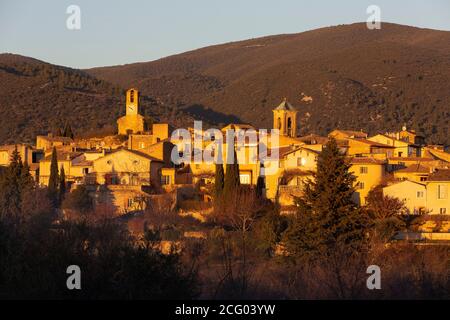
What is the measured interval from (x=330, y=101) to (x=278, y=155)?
51947 millimetres

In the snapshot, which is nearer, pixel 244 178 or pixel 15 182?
pixel 15 182

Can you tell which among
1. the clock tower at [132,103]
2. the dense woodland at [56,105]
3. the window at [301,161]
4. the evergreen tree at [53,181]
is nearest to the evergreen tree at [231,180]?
the window at [301,161]

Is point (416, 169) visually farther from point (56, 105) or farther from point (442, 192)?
point (56, 105)

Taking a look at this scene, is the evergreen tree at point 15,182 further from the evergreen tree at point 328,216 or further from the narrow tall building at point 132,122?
the narrow tall building at point 132,122

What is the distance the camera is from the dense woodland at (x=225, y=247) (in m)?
24.8

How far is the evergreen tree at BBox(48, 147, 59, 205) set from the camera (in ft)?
170

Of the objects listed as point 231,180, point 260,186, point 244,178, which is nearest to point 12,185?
point 231,180

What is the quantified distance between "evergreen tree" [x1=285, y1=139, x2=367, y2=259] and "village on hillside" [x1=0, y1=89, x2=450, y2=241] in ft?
10.1

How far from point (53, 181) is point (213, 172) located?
659 cm

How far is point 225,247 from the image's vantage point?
40719 millimetres

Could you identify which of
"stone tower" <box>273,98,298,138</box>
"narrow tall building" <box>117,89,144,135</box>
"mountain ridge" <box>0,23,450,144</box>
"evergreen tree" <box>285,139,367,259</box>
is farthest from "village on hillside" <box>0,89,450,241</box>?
"mountain ridge" <box>0,23,450,144</box>

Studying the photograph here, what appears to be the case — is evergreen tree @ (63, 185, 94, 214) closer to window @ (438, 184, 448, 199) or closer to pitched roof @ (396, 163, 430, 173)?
pitched roof @ (396, 163, 430, 173)

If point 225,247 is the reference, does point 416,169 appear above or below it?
above

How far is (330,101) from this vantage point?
105 m
